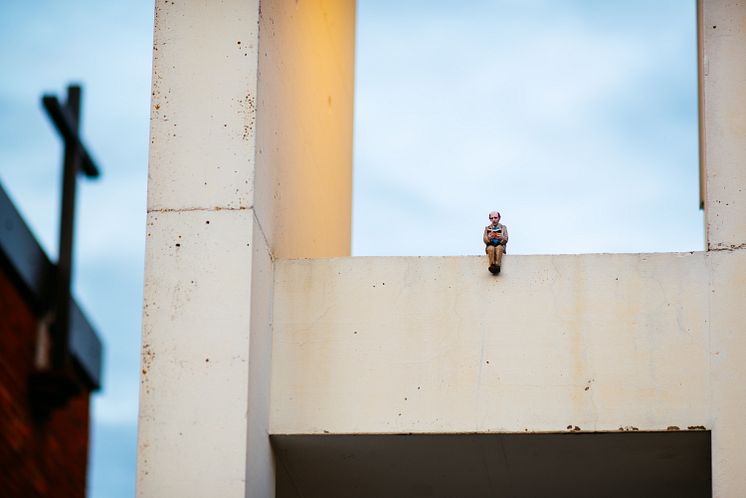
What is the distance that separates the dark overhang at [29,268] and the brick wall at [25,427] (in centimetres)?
6

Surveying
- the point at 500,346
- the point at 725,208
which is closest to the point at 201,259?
the point at 500,346

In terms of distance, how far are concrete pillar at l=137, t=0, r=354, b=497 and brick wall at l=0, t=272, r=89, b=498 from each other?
198 inches

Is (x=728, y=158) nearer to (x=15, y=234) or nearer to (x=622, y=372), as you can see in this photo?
(x=622, y=372)

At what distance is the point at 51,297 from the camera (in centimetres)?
909

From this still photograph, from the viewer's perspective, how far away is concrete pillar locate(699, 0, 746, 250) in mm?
15594

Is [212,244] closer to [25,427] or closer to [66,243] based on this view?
[25,427]

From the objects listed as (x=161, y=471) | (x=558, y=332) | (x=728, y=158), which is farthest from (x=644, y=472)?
(x=161, y=471)

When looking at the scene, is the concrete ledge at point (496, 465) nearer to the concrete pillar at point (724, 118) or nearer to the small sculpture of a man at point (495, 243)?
the small sculpture of a man at point (495, 243)

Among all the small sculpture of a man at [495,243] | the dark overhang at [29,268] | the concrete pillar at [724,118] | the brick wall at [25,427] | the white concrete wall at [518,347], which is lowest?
the brick wall at [25,427]

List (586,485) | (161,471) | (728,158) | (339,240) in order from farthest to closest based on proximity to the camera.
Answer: (339,240) < (586,485) < (728,158) < (161,471)

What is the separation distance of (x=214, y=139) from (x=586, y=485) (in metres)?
4.83

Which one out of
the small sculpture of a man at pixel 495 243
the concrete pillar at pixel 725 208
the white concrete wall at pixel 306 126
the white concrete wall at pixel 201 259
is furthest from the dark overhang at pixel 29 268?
the concrete pillar at pixel 725 208

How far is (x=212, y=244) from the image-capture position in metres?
15.2

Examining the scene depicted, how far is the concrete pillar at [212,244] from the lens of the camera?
1472cm
